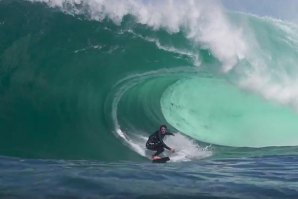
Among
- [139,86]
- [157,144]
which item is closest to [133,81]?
[139,86]

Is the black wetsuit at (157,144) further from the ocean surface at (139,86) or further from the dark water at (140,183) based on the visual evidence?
the dark water at (140,183)

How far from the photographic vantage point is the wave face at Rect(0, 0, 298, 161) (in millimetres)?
11969

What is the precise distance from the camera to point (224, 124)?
16.4 m

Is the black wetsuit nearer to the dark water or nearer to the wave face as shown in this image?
the wave face

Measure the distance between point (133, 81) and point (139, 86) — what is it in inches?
13.7

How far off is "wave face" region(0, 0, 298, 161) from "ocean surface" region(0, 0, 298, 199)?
3 cm

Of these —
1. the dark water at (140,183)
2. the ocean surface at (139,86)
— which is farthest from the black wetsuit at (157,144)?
the dark water at (140,183)

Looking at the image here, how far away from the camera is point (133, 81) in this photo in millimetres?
14250

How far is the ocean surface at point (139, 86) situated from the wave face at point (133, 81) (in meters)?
0.03

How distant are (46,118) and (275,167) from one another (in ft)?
21.9

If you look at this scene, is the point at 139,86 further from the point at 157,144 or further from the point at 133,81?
the point at 157,144

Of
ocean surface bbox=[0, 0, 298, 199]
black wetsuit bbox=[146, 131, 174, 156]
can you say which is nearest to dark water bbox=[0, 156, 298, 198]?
ocean surface bbox=[0, 0, 298, 199]

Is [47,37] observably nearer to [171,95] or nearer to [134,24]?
[134,24]

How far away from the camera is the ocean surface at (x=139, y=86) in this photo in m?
11.6
